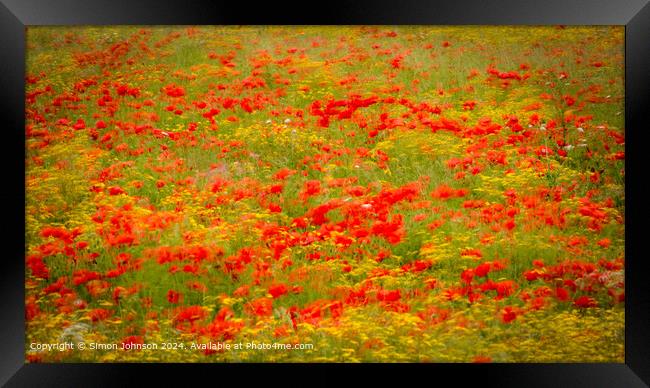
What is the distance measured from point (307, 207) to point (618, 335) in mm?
3224

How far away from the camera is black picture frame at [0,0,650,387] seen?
6336mm

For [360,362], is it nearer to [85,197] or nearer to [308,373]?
[308,373]

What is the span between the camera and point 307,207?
664 cm

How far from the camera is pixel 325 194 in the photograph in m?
6.67

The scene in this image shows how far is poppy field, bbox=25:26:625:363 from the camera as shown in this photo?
21.0ft

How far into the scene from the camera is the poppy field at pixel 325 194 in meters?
6.39

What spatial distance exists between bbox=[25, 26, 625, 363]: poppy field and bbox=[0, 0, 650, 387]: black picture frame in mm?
121
